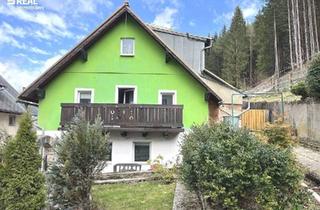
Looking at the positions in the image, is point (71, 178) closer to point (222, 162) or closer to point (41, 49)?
point (222, 162)

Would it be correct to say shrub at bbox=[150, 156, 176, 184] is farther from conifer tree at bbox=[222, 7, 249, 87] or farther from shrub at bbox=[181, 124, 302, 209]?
conifer tree at bbox=[222, 7, 249, 87]

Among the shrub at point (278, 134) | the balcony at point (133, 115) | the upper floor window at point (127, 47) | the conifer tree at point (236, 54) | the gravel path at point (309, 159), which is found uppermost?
the conifer tree at point (236, 54)

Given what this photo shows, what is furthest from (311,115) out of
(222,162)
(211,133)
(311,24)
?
(311,24)

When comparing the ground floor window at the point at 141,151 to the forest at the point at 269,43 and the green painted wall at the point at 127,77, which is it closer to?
the green painted wall at the point at 127,77

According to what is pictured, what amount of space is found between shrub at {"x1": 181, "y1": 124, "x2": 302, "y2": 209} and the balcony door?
10665mm

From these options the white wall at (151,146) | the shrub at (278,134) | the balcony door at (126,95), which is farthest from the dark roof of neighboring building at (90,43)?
the shrub at (278,134)

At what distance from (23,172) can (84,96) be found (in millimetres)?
9013

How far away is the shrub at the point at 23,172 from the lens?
8859mm

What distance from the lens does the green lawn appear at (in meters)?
9.15

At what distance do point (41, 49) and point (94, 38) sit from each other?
6.99 meters

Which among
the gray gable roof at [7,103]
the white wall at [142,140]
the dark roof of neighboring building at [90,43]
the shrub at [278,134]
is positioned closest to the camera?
the shrub at [278,134]

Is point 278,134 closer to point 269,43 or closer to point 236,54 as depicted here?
point 269,43

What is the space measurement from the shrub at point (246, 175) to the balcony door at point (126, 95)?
420 inches

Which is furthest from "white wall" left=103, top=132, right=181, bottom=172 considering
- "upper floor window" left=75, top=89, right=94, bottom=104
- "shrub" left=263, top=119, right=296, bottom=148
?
"shrub" left=263, top=119, right=296, bottom=148
